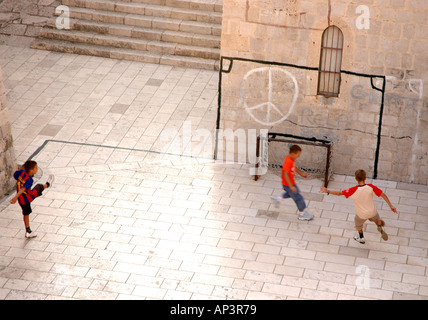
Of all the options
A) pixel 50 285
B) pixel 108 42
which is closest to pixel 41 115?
pixel 108 42

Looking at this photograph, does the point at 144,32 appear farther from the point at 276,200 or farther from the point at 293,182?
the point at 293,182

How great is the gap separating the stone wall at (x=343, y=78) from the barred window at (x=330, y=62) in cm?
13

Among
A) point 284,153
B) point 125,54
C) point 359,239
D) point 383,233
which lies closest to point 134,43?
point 125,54

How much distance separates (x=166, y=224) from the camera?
43.7 feet

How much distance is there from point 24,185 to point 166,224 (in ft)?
7.92

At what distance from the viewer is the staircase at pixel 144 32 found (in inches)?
756

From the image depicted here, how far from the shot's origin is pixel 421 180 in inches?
569

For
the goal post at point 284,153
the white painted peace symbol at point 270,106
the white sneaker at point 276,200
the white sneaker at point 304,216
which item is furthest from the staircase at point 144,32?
the white sneaker at point 304,216

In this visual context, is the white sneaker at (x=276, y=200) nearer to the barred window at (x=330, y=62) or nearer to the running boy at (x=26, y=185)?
the barred window at (x=330, y=62)

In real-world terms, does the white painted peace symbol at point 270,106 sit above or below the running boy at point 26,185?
above

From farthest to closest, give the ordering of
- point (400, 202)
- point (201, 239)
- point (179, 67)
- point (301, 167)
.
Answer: point (179, 67) < point (301, 167) < point (400, 202) < point (201, 239)

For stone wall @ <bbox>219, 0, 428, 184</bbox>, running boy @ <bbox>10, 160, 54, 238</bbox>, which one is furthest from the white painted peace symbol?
running boy @ <bbox>10, 160, 54, 238</bbox>
